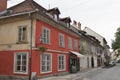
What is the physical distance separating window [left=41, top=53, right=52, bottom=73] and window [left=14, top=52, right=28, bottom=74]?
5.84 ft

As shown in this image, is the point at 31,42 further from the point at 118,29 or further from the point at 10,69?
the point at 118,29

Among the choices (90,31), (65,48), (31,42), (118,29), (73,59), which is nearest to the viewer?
(31,42)

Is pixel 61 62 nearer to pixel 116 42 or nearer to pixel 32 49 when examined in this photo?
pixel 32 49

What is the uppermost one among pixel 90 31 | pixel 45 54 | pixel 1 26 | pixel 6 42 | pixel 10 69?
pixel 90 31

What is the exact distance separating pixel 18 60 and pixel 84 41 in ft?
62.2

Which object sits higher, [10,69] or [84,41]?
[84,41]

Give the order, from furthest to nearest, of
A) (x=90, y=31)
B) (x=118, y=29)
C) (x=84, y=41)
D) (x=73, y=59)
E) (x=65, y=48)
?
(x=118, y=29), (x=90, y=31), (x=84, y=41), (x=73, y=59), (x=65, y=48)

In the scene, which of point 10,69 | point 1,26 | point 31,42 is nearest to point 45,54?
point 31,42

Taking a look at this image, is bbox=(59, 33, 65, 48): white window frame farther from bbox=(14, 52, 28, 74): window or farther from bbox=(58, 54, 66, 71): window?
bbox=(14, 52, 28, 74): window

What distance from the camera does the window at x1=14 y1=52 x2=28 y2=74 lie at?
58.7 ft

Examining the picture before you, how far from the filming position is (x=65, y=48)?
973 inches

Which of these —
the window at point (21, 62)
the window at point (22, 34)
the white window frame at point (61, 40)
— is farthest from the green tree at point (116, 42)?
the window at point (21, 62)

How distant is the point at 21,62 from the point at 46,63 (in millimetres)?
2691

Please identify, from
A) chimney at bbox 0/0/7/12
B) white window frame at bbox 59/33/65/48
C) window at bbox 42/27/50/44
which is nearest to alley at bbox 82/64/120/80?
white window frame at bbox 59/33/65/48
